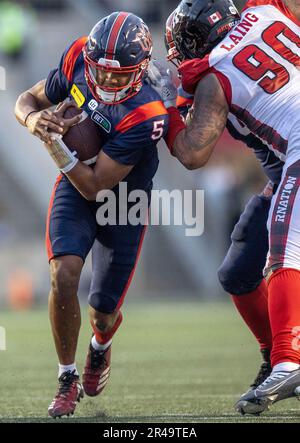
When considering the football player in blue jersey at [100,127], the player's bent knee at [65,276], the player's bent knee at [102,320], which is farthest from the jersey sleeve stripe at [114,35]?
the player's bent knee at [102,320]

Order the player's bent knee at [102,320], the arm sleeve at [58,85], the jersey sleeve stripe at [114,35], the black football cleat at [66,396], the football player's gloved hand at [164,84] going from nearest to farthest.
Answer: the black football cleat at [66,396], the jersey sleeve stripe at [114,35], the football player's gloved hand at [164,84], the arm sleeve at [58,85], the player's bent knee at [102,320]

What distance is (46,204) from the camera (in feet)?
41.7

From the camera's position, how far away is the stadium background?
6500mm

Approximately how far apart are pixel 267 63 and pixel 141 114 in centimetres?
64

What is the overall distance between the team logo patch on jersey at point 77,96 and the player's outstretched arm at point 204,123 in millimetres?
662

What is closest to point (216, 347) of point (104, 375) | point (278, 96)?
point (104, 375)

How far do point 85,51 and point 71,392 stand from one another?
1556mm

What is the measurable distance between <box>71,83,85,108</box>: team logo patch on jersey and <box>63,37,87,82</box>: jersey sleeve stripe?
6 centimetres

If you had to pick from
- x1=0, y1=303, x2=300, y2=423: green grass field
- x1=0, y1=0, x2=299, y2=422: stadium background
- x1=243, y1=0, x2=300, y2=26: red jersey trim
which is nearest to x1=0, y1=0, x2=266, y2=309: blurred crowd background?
x1=0, y1=0, x2=299, y2=422: stadium background

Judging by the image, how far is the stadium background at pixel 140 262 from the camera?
256 inches

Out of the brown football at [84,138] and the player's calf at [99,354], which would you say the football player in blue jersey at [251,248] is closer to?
the brown football at [84,138]

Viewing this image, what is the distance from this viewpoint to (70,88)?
4.87 metres

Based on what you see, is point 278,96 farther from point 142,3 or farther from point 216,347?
point 142,3
